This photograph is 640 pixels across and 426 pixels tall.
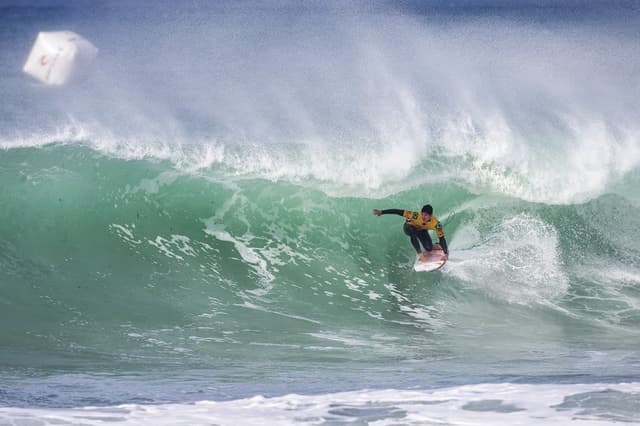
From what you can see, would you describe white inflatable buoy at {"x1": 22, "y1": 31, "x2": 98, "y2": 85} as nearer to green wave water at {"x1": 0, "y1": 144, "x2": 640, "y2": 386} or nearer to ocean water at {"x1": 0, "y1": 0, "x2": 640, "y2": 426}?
ocean water at {"x1": 0, "y1": 0, "x2": 640, "y2": 426}

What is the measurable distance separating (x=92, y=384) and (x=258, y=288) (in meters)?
4.03

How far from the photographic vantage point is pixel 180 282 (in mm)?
10680

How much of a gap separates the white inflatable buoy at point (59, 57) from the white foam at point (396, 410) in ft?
57.9

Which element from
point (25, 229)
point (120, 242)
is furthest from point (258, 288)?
point (25, 229)

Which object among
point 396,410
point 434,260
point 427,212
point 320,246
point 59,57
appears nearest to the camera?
point 396,410

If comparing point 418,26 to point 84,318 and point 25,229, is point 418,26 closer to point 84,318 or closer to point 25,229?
point 25,229

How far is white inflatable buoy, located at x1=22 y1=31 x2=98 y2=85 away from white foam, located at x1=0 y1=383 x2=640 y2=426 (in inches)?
695

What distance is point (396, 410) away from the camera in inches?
242

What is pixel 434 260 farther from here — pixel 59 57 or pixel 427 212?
pixel 59 57

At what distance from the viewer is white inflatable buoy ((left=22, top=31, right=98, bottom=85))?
23.0m

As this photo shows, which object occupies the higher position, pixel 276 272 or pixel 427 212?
pixel 427 212

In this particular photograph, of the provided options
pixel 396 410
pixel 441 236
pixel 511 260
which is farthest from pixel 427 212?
pixel 396 410

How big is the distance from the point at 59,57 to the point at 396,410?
20.4 m

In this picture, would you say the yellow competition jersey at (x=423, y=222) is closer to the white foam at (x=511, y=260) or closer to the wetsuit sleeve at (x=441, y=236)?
the wetsuit sleeve at (x=441, y=236)
